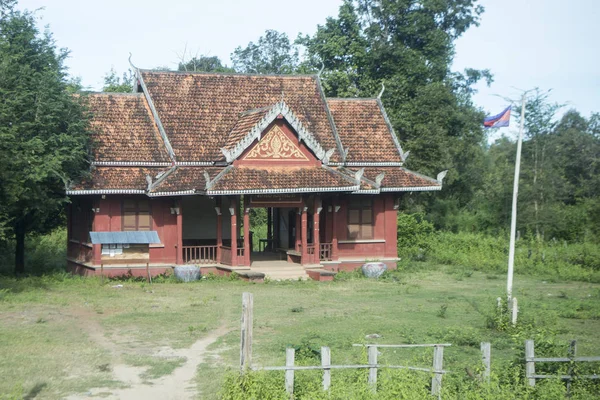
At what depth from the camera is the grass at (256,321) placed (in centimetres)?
1372

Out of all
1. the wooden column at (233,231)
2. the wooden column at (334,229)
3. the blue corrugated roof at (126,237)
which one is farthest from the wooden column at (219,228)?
the wooden column at (334,229)

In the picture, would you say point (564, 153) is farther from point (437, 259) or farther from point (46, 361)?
point (46, 361)

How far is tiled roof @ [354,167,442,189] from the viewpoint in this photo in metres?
27.7

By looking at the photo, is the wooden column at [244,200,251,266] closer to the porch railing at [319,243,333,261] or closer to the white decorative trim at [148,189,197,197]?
the white decorative trim at [148,189,197,197]

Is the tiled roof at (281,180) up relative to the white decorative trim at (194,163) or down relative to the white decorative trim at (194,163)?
down

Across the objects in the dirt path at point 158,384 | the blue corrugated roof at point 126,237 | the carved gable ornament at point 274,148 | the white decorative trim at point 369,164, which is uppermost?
the carved gable ornament at point 274,148

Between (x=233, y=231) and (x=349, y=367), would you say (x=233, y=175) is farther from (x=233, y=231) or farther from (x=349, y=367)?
(x=349, y=367)

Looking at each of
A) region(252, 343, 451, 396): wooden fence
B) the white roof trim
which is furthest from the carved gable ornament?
region(252, 343, 451, 396): wooden fence

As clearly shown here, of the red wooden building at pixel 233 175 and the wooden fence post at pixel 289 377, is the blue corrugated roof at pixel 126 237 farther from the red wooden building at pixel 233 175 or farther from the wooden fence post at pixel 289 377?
the wooden fence post at pixel 289 377

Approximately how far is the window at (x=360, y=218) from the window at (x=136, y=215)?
735 centimetres

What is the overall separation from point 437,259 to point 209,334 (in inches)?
660

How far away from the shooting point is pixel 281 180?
2508 centimetres

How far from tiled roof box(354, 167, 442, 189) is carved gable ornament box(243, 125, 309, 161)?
11.7 ft

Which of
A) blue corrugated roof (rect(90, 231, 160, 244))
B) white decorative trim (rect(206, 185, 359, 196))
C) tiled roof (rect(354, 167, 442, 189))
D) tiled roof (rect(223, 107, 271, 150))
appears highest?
tiled roof (rect(223, 107, 271, 150))
